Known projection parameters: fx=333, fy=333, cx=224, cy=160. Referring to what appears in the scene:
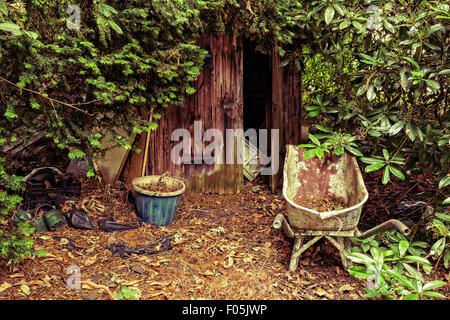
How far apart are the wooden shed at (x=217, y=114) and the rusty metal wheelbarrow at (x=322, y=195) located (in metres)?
1.62

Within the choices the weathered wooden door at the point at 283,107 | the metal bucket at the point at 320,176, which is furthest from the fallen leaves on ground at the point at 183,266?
the weathered wooden door at the point at 283,107

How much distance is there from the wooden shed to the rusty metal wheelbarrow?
162cm

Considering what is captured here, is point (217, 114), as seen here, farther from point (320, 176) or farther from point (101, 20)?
point (101, 20)

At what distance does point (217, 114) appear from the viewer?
16.0 feet

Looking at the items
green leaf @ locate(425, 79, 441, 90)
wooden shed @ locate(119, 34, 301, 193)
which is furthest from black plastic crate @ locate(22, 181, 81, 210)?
green leaf @ locate(425, 79, 441, 90)

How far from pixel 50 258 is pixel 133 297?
102 cm

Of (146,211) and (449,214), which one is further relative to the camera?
(146,211)

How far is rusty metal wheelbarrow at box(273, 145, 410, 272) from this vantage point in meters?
2.80

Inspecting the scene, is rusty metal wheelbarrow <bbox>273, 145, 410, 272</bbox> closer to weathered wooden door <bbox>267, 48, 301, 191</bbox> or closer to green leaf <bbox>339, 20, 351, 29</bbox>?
green leaf <bbox>339, 20, 351, 29</bbox>

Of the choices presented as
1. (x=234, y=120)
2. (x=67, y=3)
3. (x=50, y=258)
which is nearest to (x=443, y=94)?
(x=234, y=120)

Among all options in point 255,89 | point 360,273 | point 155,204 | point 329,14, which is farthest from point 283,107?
point 360,273

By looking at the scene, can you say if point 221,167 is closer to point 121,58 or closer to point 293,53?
point 293,53

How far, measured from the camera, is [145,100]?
350cm

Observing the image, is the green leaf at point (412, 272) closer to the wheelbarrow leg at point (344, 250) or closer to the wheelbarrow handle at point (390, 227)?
the wheelbarrow handle at point (390, 227)
